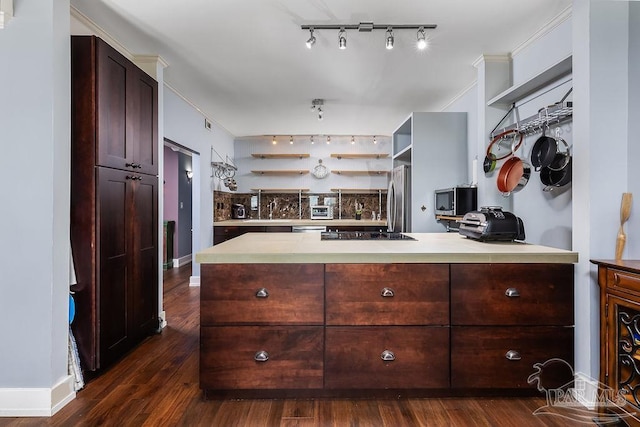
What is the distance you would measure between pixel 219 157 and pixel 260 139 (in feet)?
3.30

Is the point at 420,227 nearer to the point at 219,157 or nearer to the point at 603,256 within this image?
the point at 603,256

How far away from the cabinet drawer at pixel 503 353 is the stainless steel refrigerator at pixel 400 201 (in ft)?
6.88

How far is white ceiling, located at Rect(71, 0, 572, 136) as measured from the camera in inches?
86.9

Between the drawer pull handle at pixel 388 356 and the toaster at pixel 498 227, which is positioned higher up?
the toaster at pixel 498 227

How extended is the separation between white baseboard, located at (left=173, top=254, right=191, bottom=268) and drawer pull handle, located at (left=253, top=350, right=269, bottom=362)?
202 inches

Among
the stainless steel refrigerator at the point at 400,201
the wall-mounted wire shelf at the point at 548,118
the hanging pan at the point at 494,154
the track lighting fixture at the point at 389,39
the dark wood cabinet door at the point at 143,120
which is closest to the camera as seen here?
the wall-mounted wire shelf at the point at 548,118

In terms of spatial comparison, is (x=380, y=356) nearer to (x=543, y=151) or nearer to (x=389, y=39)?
(x=543, y=151)

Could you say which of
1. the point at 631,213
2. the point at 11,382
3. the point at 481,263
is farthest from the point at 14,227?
the point at 631,213

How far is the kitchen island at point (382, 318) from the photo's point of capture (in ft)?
5.90

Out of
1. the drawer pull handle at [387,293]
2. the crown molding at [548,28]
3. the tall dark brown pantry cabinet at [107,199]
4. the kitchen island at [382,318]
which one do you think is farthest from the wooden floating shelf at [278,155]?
the drawer pull handle at [387,293]

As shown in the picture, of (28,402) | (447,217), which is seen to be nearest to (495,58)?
(447,217)

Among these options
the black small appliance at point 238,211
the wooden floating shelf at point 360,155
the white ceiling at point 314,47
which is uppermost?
the white ceiling at point 314,47

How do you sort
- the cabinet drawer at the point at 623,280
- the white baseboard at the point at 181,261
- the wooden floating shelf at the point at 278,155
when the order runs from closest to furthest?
the cabinet drawer at the point at 623,280
the wooden floating shelf at the point at 278,155
the white baseboard at the point at 181,261

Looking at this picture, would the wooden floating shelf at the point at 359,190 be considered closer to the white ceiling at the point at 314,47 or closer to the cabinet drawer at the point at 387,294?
the white ceiling at the point at 314,47
